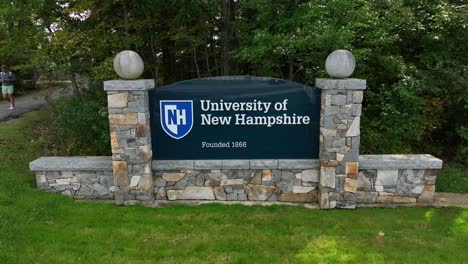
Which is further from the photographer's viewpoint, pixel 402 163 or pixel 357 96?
pixel 402 163

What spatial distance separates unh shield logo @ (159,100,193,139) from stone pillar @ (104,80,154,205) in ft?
0.74

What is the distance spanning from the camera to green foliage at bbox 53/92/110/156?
7.04 meters

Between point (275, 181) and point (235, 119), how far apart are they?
3.31 ft

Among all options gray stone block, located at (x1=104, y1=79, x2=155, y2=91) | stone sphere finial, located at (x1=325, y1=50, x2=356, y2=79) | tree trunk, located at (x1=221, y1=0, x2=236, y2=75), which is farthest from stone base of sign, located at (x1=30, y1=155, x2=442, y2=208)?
tree trunk, located at (x1=221, y1=0, x2=236, y2=75)

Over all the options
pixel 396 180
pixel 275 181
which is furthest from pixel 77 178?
pixel 396 180

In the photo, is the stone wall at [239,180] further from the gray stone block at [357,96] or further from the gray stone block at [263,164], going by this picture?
the gray stone block at [357,96]

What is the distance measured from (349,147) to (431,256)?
5.31ft

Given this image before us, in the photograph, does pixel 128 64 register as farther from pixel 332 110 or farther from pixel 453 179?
pixel 453 179

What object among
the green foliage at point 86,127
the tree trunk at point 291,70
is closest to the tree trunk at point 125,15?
the green foliage at point 86,127

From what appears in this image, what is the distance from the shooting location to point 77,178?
558 cm

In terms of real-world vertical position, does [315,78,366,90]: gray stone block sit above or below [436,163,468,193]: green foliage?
above

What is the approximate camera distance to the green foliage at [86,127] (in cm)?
704

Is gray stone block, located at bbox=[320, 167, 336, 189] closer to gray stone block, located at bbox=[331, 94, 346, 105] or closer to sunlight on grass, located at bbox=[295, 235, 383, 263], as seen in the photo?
gray stone block, located at bbox=[331, 94, 346, 105]

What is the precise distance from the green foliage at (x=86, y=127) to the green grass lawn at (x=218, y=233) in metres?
1.69
